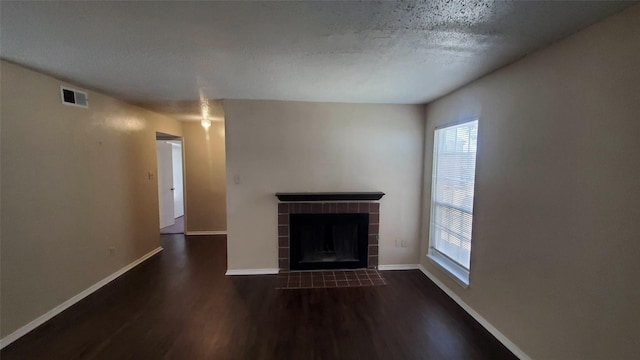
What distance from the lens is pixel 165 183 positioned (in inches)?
232

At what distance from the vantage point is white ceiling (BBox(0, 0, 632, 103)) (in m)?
1.35

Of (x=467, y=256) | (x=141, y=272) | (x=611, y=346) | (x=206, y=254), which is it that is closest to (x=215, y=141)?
(x=206, y=254)

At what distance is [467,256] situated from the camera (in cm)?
274

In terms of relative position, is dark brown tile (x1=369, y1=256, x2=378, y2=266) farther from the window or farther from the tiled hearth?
the window

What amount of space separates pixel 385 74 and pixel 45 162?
3213 millimetres

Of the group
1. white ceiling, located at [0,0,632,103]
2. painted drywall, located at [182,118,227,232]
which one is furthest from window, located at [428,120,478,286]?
painted drywall, located at [182,118,227,232]

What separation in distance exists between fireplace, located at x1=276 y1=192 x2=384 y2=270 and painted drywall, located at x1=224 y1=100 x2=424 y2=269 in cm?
14

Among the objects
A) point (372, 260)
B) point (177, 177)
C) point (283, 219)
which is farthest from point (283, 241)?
point (177, 177)

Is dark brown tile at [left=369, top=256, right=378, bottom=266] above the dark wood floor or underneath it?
above

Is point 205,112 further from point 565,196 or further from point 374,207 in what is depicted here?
point 565,196

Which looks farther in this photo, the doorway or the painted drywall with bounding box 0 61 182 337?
the doorway

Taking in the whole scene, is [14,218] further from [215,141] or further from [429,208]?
[429,208]

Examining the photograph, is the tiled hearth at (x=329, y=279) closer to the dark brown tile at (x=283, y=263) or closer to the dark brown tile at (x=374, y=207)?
the dark brown tile at (x=283, y=263)

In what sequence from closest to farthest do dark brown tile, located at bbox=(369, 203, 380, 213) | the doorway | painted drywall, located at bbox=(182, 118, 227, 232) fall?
dark brown tile, located at bbox=(369, 203, 380, 213) → painted drywall, located at bbox=(182, 118, 227, 232) → the doorway
